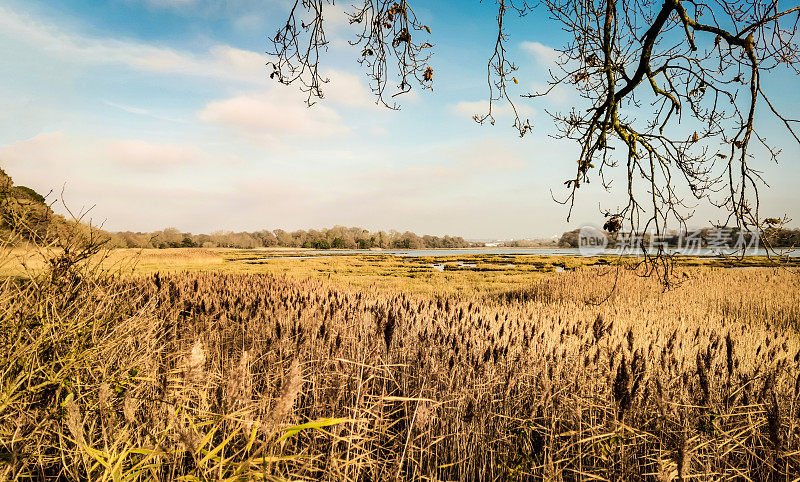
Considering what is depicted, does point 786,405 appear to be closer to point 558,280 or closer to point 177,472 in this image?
point 177,472

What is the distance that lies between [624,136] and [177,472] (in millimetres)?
4040

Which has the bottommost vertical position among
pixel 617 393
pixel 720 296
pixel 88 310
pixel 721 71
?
pixel 720 296

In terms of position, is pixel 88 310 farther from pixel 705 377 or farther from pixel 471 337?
pixel 705 377

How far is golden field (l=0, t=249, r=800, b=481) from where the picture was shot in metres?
1.45

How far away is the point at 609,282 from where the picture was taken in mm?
13273

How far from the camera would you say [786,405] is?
3.12 metres

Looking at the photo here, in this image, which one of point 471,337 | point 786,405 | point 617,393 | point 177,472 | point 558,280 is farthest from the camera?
point 558,280

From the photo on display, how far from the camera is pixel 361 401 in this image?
75.3 inches

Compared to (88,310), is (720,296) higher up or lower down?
lower down

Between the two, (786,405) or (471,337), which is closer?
(786,405)

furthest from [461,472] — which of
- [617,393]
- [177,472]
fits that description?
[177,472]

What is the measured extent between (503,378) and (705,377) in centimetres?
152

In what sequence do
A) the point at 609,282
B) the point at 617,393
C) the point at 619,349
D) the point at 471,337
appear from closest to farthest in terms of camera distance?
1. the point at 617,393
2. the point at 619,349
3. the point at 471,337
4. the point at 609,282

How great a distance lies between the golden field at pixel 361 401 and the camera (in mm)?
1453
